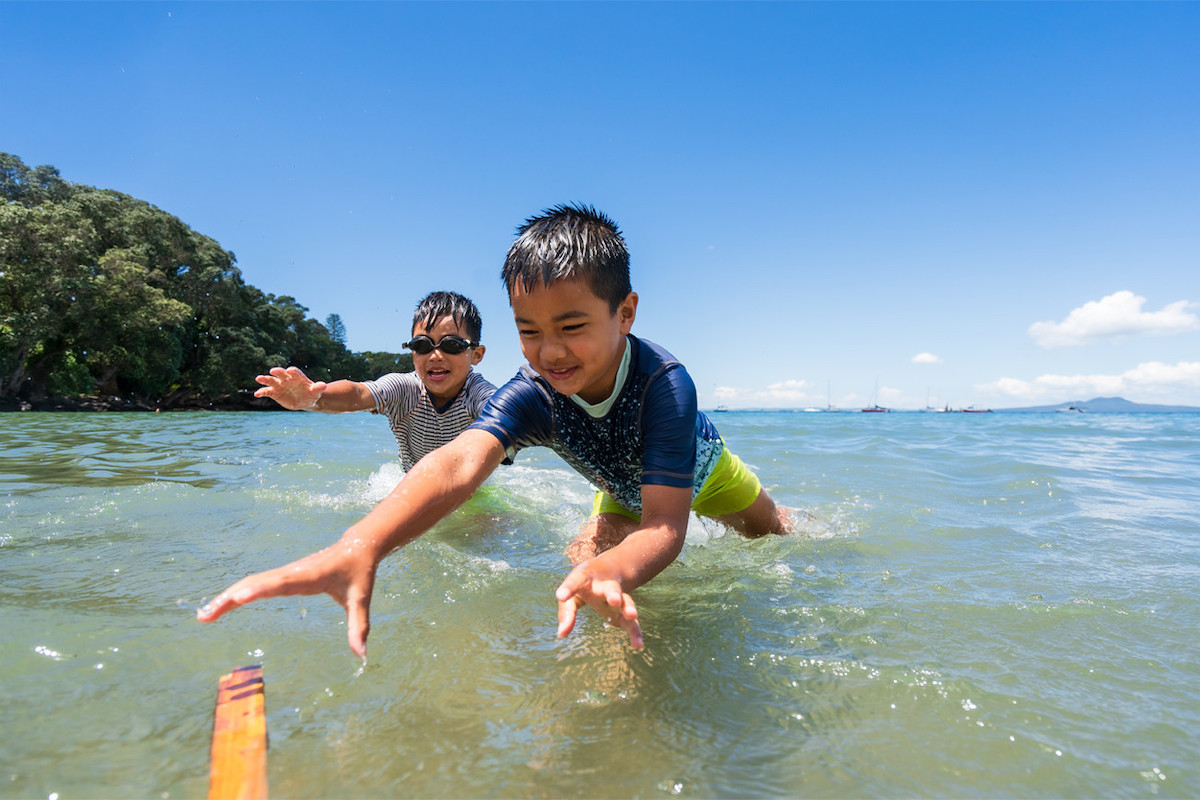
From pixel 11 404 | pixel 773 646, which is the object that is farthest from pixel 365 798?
pixel 11 404

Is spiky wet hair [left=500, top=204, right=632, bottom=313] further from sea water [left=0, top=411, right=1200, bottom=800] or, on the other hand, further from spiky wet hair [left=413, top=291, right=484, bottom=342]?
spiky wet hair [left=413, top=291, right=484, bottom=342]

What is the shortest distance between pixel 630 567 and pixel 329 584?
80 centimetres

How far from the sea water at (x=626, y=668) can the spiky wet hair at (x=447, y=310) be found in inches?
59.8

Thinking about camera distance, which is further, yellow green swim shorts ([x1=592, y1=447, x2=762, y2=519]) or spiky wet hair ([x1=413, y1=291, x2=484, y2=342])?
spiky wet hair ([x1=413, y1=291, x2=484, y2=342])

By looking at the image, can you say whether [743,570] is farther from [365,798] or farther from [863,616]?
[365,798]

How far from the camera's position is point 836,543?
3.84 metres

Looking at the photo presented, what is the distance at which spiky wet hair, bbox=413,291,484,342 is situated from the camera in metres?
4.46

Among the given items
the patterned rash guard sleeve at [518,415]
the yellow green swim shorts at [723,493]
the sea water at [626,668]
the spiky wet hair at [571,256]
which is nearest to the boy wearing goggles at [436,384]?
the sea water at [626,668]

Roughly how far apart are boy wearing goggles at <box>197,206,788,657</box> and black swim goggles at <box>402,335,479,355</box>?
163 centimetres

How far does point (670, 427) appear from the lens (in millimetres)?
2404

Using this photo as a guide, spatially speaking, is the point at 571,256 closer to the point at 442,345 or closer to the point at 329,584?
the point at 329,584

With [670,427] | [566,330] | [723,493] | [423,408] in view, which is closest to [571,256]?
[566,330]

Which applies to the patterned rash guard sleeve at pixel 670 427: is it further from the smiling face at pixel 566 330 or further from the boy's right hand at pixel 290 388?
the boy's right hand at pixel 290 388

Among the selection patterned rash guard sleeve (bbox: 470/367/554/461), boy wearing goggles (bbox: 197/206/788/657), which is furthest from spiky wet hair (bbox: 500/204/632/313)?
patterned rash guard sleeve (bbox: 470/367/554/461)
